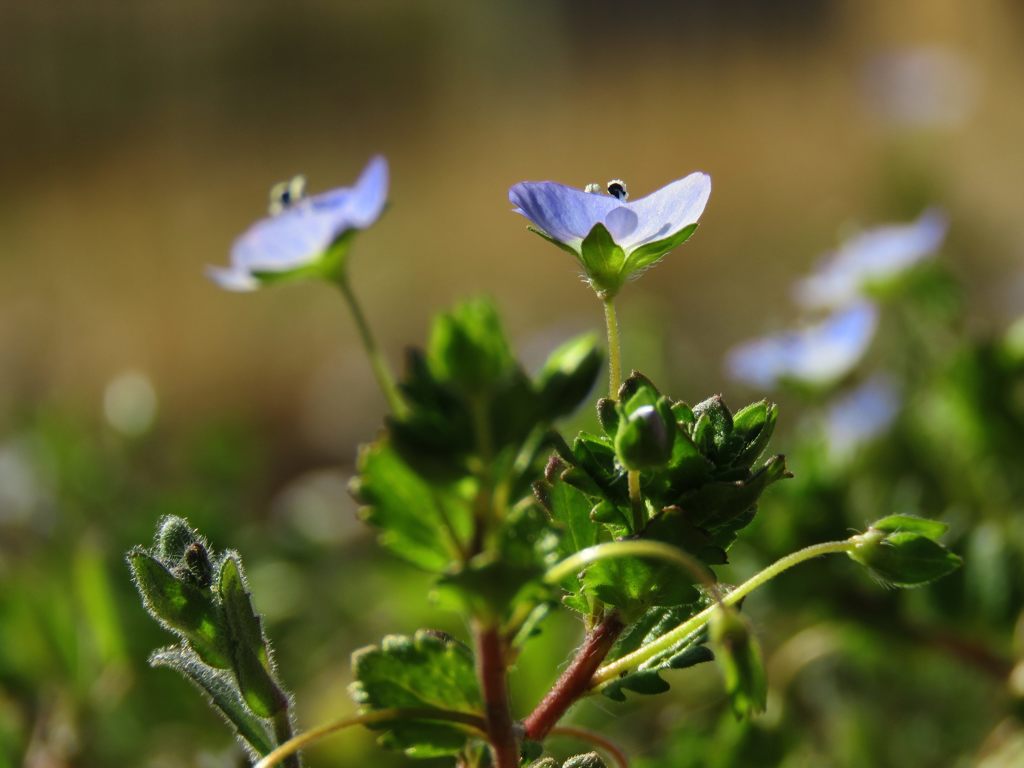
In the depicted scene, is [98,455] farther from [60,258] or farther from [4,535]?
[60,258]

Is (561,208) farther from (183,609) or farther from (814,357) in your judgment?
(814,357)

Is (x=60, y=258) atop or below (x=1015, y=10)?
atop

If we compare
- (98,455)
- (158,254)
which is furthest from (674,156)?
(98,455)

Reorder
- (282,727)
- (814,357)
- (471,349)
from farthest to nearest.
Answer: (814,357) < (282,727) < (471,349)

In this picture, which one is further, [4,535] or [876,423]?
[4,535]

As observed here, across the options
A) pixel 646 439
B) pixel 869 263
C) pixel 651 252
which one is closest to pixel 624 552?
pixel 646 439

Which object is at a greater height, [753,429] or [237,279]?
[237,279]

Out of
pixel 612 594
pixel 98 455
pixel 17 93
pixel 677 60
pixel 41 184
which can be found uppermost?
pixel 17 93

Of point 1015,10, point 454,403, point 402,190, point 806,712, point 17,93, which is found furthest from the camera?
point 17,93

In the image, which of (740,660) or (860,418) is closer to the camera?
(740,660)
